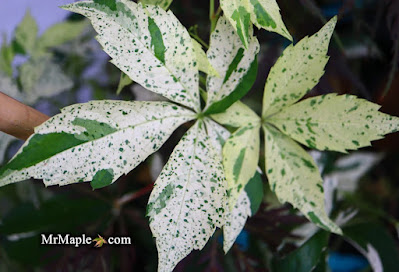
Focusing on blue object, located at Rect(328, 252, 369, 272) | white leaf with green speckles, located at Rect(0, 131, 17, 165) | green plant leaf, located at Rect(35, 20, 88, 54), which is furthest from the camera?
blue object, located at Rect(328, 252, 369, 272)

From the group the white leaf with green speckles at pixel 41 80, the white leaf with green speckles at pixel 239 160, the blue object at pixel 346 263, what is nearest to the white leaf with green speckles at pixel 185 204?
the white leaf with green speckles at pixel 239 160

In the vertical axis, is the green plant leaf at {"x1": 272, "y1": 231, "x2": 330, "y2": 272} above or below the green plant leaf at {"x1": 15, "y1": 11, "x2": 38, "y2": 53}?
below

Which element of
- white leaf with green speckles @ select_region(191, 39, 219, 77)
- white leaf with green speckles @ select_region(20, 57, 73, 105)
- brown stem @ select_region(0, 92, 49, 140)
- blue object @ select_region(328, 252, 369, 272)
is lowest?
blue object @ select_region(328, 252, 369, 272)

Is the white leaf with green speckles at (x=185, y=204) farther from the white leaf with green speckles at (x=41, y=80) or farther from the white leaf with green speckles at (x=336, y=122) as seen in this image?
the white leaf with green speckles at (x=41, y=80)

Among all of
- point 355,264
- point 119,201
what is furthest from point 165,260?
point 355,264

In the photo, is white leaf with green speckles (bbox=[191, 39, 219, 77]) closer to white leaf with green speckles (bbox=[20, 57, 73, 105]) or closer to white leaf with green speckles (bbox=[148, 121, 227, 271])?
white leaf with green speckles (bbox=[148, 121, 227, 271])

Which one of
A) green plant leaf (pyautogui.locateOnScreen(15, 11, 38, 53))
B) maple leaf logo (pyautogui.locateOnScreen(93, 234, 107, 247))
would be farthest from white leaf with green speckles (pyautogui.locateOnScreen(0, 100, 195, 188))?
green plant leaf (pyautogui.locateOnScreen(15, 11, 38, 53))

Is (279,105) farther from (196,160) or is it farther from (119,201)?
(119,201)

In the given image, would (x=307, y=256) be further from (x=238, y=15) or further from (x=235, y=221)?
(x=238, y=15)
